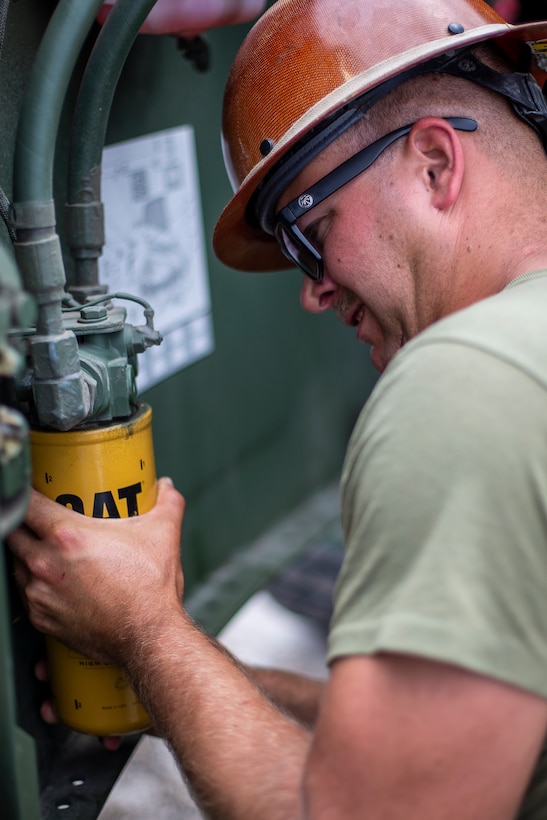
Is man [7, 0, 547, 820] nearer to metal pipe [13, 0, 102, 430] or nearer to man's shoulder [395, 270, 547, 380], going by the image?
man's shoulder [395, 270, 547, 380]

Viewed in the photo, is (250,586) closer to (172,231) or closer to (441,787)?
(172,231)

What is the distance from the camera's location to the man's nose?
1467 mm

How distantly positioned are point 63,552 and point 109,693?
26cm

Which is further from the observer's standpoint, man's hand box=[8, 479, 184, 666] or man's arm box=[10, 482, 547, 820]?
man's hand box=[8, 479, 184, 666]

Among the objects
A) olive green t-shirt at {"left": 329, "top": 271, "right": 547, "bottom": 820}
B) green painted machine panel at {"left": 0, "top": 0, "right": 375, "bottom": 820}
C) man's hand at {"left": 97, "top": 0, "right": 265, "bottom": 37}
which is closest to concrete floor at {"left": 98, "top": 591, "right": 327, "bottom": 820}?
green painted machine panel at {"left": 0, "top": 0, "right": 375, "bottom": 820}

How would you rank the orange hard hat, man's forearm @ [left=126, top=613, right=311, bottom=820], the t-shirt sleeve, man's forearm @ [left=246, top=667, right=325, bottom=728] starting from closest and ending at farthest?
the t-shirt sleeve → man's forearm @ [left=126, top=613, right=311, bottom=820] → the orange hard hat → man's forearm @ [left=246, top=667, right=325, bottom=728]

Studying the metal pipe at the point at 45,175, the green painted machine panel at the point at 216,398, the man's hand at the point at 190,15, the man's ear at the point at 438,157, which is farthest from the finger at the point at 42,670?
the man's hand at the point at 190,15

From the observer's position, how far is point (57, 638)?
1296 mm

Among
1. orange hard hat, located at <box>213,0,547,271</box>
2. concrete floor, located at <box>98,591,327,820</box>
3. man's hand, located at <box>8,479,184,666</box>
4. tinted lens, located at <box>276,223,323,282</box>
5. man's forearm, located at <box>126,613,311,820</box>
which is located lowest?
concrete floor, located at <box>98,591,327,820</box>

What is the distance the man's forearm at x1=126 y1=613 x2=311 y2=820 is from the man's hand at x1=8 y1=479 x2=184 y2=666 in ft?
0.11

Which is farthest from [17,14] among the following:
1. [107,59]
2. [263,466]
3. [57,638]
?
[263,466]

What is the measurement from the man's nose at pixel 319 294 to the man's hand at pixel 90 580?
0.49m

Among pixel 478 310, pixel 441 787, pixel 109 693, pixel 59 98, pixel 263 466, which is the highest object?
pixel 59 98

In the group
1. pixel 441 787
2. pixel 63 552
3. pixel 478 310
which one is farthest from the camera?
pixel 63 552
